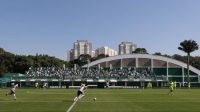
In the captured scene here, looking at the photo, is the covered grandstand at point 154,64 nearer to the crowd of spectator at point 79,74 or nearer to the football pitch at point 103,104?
the crowd of spectator at point 79,74

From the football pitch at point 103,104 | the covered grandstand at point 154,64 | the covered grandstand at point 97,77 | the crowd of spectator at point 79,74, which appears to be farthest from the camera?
the covered grandstand at point 154,64

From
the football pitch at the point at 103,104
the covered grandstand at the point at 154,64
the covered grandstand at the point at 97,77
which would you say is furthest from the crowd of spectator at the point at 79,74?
the football pitch at the point at 103,104

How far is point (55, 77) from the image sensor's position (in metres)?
127

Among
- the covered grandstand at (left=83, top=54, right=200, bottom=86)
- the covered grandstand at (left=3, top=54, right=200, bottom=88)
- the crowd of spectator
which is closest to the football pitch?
the covered grandstand at (left=3, top=54, right=200, bottom=88)

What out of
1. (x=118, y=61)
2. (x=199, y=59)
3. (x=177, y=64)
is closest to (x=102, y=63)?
(x=118, y=61)

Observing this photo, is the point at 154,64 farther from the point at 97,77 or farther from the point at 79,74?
the point at 97,77

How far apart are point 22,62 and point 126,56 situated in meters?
38.9

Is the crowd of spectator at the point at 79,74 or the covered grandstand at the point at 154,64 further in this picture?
the covered grandstand at the point at 154,64

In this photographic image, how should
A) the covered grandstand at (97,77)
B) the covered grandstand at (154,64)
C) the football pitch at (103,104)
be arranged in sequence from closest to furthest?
the football pitch at (103,104) → the covered grandstand at (97,77) → the covered grandstand at (154,64)

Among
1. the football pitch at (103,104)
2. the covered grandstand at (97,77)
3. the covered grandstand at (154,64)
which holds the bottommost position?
the football pitch at (103,104)

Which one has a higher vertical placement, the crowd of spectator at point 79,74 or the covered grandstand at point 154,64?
the covered grandstand at point 154,64

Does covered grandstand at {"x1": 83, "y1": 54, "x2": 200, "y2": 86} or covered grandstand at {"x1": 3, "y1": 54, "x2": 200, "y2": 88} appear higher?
covered grandstand at {"x1": 83, "y1": 54, "x2": 200, "y2": 86}

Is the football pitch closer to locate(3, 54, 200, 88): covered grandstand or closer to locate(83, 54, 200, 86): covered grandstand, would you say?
locate(3, 54, 200, 88): covered grandstand

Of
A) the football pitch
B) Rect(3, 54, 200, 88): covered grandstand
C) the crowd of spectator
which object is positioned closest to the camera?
the football pitch
